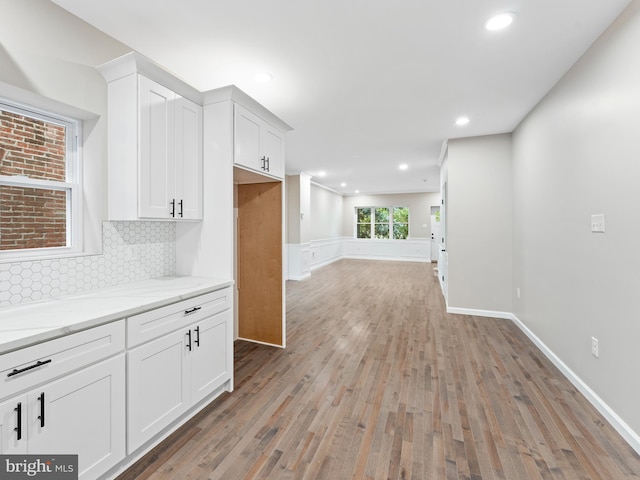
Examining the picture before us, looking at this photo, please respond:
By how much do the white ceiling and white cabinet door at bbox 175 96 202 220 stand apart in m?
0.48

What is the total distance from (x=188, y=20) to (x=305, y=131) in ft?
7.91

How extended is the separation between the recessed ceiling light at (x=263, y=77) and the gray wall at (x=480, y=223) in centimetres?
306

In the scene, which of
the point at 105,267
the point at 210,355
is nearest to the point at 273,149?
the point at 105,267

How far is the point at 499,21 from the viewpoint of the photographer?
6.46 ft

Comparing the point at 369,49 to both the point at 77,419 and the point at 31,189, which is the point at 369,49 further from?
the point at 77,419

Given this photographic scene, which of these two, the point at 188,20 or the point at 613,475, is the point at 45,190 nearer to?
the point at 188,20

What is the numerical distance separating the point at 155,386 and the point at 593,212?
339 cm

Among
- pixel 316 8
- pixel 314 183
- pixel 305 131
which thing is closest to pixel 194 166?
pixel 316 8

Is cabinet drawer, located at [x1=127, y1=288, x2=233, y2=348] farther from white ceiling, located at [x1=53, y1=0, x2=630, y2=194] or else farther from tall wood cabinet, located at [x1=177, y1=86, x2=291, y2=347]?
white ceiling, located at [x1=53, y1=0, x2=630, y2=194]

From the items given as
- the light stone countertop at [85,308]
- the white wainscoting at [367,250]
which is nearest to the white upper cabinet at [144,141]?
the light stone countertop at [85,308]

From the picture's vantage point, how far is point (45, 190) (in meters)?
1.92

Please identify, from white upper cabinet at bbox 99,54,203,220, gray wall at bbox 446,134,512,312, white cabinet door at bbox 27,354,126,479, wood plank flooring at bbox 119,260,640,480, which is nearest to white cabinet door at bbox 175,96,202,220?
white upper cabinet at bbox 99,54,203,220

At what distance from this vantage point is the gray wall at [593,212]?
1.87m

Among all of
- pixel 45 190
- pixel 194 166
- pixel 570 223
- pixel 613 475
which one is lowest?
pixel 613 475
